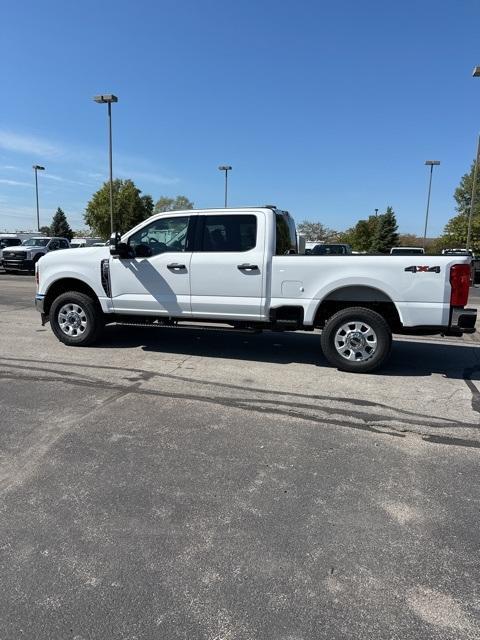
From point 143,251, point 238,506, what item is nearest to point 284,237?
point 143,251

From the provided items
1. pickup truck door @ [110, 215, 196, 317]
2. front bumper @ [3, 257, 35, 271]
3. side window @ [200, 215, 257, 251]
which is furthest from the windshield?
side window @ [200, 215, 257, 251]

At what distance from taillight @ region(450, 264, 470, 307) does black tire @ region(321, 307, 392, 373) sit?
856 mm

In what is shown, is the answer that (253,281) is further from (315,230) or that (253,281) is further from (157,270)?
(315,230)

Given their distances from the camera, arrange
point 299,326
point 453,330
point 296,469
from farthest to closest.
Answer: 1. point 299,326
2. point 453,330
3. point 296,469

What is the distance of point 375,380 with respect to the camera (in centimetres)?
593

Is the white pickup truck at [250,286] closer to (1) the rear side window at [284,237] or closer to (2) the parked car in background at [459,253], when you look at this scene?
(1) the rear side window at [284,237]

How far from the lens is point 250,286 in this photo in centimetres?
646

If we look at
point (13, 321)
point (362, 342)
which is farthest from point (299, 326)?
point (13, 321)

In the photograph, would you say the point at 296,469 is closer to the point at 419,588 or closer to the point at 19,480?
the point at 419,588

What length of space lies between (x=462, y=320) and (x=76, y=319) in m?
5.44

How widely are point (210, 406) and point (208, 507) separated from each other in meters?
1.86

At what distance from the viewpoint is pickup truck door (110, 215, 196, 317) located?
6.79m

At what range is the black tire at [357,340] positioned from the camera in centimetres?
600

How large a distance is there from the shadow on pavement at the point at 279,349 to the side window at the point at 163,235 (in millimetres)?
1437
